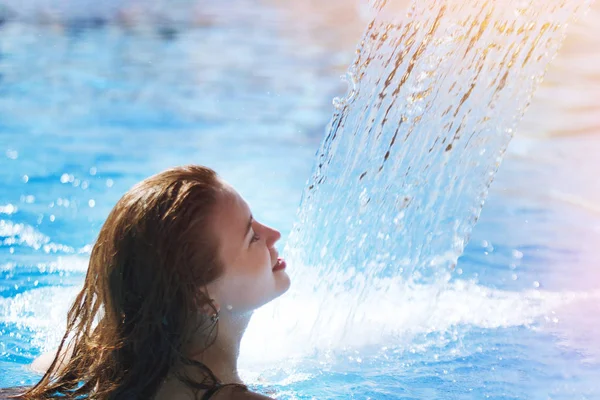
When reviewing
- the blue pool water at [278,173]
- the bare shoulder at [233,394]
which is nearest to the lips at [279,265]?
the bare shoulder at [233,394]

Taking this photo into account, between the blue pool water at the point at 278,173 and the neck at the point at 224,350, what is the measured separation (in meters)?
1.39

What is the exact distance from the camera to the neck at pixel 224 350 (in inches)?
59.6

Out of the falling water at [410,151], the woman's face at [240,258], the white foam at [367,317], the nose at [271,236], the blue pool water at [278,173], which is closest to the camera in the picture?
the woman's face at [240,258]

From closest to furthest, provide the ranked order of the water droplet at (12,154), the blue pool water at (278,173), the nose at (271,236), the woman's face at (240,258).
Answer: the woman's face at (240,258) < the nose at (271,236) < the blue pool water at (278,173) < the water droplet at (12,154)

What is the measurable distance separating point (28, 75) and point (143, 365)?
5.20 m

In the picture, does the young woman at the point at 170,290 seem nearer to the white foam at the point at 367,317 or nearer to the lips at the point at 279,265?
the lips at the point at 279,265

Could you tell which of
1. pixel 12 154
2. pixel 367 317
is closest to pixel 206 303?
pixel 367 317

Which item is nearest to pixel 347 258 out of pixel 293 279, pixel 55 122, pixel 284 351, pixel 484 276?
pixel 293 279

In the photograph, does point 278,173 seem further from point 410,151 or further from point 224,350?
point 224,350

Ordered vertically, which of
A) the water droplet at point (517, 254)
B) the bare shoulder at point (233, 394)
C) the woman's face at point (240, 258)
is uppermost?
the water droplet at point (517, 254)

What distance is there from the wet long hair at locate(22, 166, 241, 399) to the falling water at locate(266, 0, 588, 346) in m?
1.83

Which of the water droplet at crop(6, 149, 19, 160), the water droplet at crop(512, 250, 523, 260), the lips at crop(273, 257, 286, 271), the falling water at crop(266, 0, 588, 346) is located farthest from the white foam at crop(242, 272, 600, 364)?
the water droplet at crop(6, 149, 19, 160)

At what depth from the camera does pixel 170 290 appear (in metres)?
1.41

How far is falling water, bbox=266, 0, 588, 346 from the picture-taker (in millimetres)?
3057
